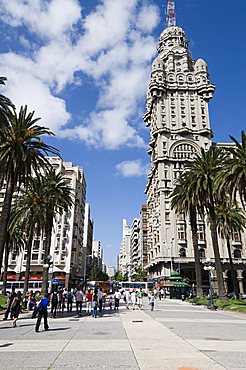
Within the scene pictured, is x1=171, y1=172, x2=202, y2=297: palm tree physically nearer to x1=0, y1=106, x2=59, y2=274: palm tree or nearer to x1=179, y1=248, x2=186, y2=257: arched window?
x1=0, y1=106, x2=59, y2=274: palm tree

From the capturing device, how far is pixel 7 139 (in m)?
23.9

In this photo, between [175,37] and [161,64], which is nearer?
[161,64]

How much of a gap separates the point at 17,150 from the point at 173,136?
2583 inches

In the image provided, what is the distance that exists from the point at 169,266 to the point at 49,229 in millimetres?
44012

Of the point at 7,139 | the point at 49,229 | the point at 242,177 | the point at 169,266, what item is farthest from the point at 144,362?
the point at 169,266

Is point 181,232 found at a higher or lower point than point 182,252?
higher

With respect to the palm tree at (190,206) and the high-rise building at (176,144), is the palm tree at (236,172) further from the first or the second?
the high-rise building at (176,144)

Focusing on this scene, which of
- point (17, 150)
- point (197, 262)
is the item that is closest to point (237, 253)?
point (197, 262)

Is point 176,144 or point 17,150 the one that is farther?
point 176,144

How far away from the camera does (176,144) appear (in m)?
83.9

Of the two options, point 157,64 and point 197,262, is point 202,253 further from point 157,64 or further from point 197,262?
point 157,64

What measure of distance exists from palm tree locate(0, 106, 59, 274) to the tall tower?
5347 centimetres

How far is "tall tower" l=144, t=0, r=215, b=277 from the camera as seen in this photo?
75.1 meters

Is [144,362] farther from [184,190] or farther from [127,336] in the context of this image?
[184,190]
